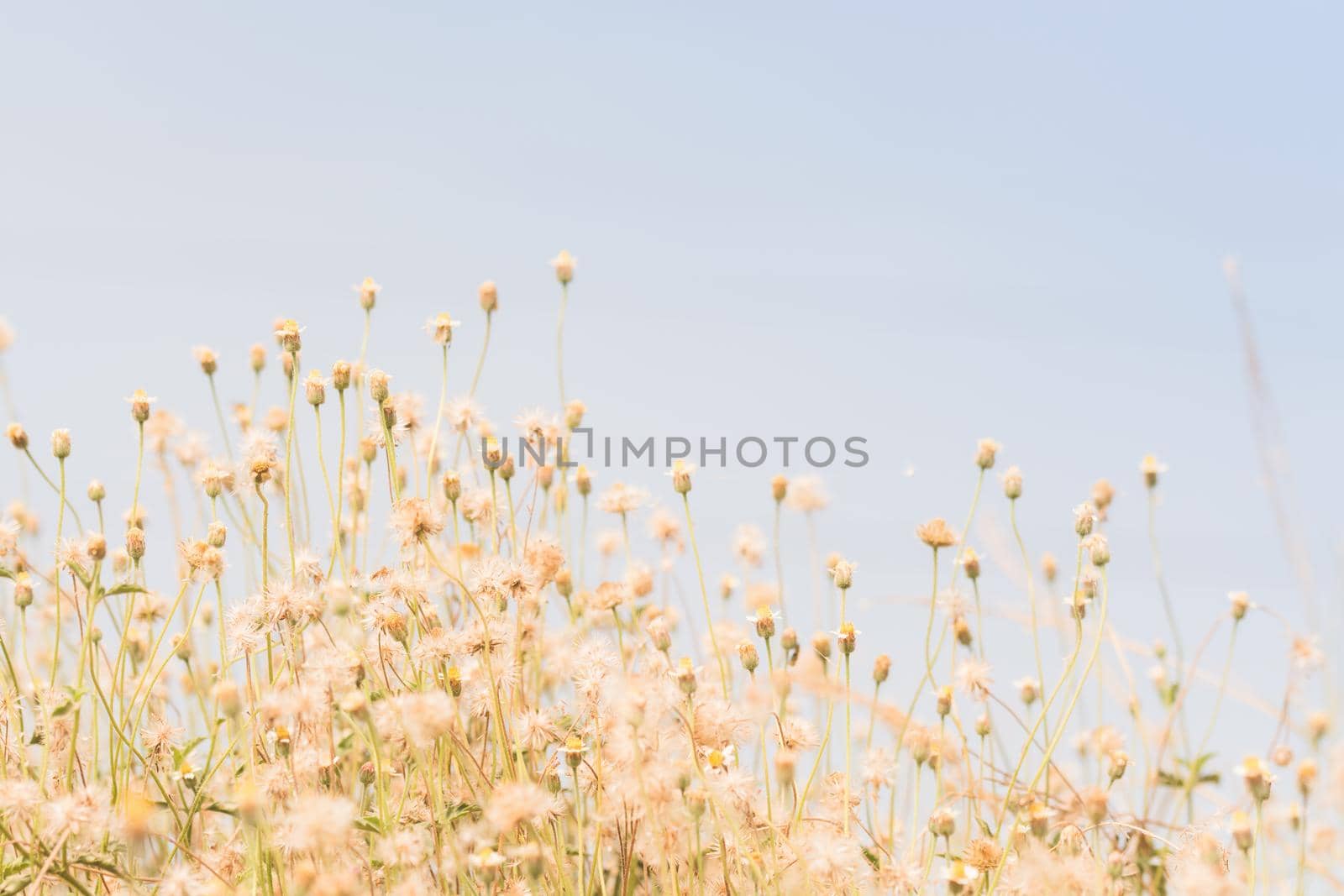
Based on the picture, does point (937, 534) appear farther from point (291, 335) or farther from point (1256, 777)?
point (291, 335)

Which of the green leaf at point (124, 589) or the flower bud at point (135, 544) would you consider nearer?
the green leaf at point (124, 589)

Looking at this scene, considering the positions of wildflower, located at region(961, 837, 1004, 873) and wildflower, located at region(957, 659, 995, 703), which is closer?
wildflower, located at region(961, 837, 1004, 873)

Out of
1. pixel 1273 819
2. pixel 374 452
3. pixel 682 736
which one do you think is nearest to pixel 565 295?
pixel 374 452

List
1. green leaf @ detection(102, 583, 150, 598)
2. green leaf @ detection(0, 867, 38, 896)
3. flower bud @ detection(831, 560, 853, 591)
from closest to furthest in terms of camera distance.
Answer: green leaf @ detection(0, 867, 38, 896), green leaf @ detection(102, 583, 150, 598), flower bud @ detection(831, 560, 853, 591)

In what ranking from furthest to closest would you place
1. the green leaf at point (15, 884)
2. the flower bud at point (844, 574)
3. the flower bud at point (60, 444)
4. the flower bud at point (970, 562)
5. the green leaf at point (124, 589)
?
1. the flower bud at point (970, 562)
2. the flower bud at point (60, 444)
3. the flower bud at point (844, 574)
4. the green leaf at point (124, 589)
5. the green leaf at point (15, 884)

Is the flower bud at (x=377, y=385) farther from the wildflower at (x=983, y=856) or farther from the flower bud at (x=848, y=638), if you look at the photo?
the wildflower at (x=983, y=856)

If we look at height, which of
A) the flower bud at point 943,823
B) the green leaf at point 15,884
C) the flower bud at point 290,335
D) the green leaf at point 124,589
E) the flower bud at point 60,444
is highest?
the flower bud at point 290,335

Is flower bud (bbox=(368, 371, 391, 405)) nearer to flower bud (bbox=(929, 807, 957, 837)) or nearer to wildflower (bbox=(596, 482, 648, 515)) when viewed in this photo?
wildflower (bbox=(596, 482, 648, 515))

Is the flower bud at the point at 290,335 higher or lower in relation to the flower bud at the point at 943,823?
higher

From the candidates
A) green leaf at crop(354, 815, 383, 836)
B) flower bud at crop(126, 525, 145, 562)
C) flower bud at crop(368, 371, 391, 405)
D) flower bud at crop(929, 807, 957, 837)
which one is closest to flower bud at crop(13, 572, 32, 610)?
flower bud at crop(126, 525, 145, 562)

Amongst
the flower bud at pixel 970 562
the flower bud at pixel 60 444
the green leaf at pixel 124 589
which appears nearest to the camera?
the green leaf at pixel 124 589

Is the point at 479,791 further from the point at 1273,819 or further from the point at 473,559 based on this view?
the point at 1273,819

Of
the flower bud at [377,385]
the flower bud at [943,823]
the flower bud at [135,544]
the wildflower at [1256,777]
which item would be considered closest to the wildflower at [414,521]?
the flower bud at [377,385]

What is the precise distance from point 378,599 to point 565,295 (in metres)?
1.05
